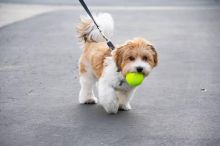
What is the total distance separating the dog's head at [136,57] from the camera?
302 inches

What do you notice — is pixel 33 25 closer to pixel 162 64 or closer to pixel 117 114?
pixel 162 64

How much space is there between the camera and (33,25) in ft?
59.7

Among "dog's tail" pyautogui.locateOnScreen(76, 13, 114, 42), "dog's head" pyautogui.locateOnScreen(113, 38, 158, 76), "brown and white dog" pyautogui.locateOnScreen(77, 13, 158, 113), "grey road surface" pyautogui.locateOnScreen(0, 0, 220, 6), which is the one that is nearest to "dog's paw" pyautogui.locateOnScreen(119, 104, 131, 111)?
"brown and white dog" pyautogui.locateOnScreen(77, 13, 158, 113)

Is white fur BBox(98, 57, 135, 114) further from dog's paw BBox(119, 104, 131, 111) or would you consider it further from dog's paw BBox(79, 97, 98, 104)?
dog's paw BBox(79, 97, 98, 104)

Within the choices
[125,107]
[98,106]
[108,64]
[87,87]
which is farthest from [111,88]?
[87,87]

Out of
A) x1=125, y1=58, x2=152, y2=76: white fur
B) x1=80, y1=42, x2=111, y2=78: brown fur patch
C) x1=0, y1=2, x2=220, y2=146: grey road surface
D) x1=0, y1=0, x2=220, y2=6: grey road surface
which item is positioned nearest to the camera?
x1=0, y1=2, x2=220, y2=146: grey road surface

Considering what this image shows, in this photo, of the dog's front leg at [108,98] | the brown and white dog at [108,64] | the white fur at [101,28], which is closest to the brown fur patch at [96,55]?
the brown and white dog at [108,64]

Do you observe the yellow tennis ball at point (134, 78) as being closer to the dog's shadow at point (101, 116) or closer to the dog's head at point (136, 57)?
the dog's head at point (136, 57)

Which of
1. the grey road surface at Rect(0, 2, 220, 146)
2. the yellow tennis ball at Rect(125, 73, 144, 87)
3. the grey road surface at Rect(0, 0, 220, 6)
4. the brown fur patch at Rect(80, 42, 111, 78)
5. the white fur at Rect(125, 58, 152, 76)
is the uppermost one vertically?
the white fur at Rect(125, 58, 152, 76)

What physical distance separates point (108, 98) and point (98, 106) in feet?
2.73

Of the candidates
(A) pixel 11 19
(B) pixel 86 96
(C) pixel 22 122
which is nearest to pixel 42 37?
(A) pixel 11 19

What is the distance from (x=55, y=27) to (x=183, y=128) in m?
10.9

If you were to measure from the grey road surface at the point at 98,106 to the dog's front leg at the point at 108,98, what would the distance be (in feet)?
Result: 0.39

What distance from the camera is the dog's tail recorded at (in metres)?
9.16
